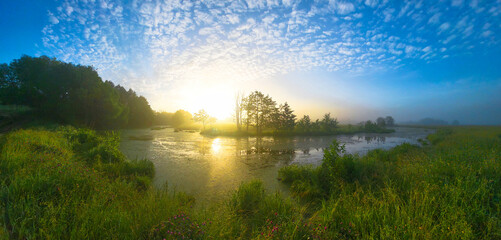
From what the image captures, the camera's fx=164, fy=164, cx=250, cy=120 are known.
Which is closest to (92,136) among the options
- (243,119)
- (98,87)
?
(243,119)

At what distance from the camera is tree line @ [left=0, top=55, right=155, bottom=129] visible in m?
24.7

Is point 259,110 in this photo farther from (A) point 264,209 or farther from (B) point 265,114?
(A) point 264,209

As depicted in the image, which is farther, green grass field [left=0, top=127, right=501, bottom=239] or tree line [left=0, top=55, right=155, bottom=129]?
tree line [left=0, top=55, right=155, bottom=129]

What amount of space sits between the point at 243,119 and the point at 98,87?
1079 inches

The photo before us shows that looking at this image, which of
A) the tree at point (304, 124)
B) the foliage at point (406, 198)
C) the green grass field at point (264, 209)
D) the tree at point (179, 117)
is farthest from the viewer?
the tree at point (179, 117)

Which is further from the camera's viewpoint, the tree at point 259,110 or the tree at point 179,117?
the tree at point 179,117

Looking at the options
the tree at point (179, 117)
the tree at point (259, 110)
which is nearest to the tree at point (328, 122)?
the tree at point (259, 110)

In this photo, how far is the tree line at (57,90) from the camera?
2473 centimetres

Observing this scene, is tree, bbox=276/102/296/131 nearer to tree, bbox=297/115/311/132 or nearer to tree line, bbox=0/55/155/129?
tree, bbox=297/115/311/132

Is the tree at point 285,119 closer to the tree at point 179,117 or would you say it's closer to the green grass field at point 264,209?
the green grass field at point 264,209

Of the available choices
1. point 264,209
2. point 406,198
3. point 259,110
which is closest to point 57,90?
point 259,110

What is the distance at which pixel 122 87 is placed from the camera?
47.1m

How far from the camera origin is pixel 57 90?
26406 mm

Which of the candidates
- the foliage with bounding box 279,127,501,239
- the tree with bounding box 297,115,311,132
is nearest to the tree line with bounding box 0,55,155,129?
the tree with bounding box 297,115,311,132
